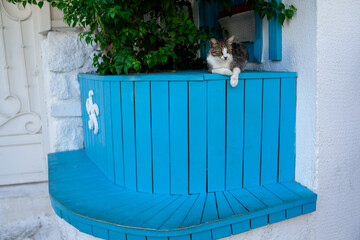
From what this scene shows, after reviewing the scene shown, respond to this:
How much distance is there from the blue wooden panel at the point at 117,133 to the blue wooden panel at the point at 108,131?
31mm

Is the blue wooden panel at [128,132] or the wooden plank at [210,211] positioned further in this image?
the blue wooden panel at [128,132]

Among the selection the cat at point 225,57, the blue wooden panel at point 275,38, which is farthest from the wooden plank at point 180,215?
the blue wooden panel at point 275,38

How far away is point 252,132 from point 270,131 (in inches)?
5.2

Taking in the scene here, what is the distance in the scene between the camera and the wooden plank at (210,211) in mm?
1676

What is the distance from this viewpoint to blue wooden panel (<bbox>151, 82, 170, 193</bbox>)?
6.09 ft

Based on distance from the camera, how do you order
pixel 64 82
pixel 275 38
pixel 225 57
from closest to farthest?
pixel 225 57, pixel 275 38, pixel 64 82

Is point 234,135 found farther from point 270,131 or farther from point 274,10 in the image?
point 274,10

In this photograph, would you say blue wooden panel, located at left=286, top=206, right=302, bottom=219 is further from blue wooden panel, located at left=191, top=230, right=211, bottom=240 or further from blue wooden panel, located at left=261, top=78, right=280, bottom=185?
blue wooden panel, located at left=191, top=230, right=211, bottom=240

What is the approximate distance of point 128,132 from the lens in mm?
1978

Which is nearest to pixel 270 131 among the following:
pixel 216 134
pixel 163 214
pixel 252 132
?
pixel 252 132

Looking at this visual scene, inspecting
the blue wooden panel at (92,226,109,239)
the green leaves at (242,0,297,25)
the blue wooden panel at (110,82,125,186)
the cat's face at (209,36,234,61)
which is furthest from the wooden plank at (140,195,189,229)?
the green leaves at (242,0,297,25)

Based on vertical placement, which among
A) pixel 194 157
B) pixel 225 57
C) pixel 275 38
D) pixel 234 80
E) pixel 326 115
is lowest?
pixel 194 157

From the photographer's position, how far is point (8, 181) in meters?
2.97

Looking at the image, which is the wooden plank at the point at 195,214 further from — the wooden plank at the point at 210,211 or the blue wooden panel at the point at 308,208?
the blue wooden panel at the point at 308,208
